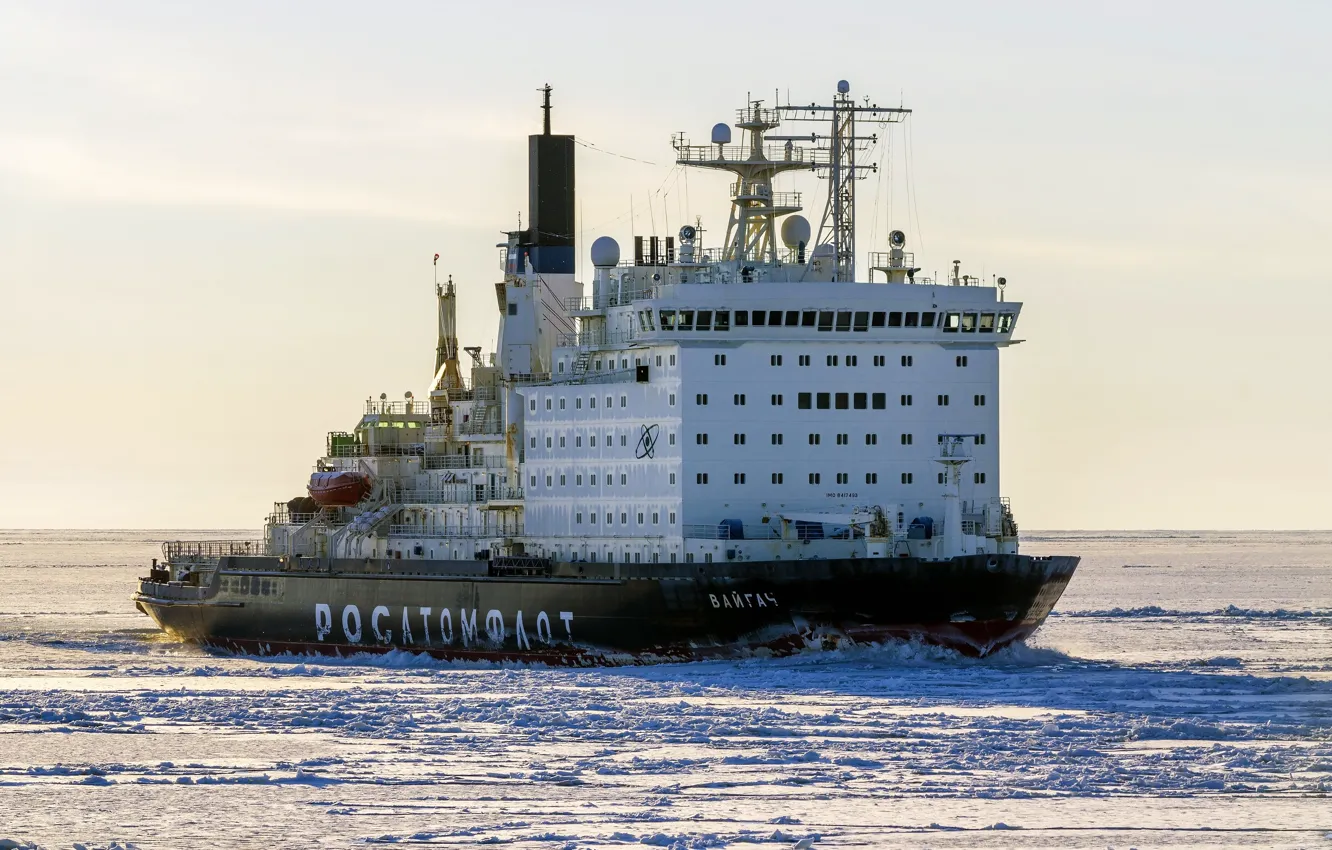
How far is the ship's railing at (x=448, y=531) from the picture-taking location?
158ft

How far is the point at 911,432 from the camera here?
42.7m

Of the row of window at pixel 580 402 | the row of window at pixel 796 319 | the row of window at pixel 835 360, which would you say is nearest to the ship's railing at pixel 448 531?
the row of window at pixel 580 402

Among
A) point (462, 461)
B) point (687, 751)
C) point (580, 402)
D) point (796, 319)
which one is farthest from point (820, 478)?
point (687, 751)

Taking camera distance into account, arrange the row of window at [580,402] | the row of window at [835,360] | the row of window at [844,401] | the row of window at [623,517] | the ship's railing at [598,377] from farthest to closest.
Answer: the ship's railing at [598,377]
the row of window at [580,402]
the row of window at [623,517]
the row of window at [844,401]
the row of window at [835,360]

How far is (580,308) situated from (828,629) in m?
10.1

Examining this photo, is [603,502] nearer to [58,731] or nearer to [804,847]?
[58,731]

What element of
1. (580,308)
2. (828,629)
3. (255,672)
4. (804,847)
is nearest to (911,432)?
(828,629)

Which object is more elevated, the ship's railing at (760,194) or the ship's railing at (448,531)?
the ship's railing at (760,194)

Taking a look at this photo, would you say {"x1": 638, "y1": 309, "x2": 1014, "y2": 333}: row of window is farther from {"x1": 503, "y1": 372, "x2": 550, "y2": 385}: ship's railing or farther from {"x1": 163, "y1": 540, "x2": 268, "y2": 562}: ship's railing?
{"x1": 163, "y1": 540, "x2": 268, "y2": 562}: ship's railing

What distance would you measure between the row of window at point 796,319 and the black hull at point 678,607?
15.3 ft

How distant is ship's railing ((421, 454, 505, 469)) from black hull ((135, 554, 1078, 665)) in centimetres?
291

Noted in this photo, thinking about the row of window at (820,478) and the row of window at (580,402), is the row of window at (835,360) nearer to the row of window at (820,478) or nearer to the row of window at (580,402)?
the row of window at (820,478)

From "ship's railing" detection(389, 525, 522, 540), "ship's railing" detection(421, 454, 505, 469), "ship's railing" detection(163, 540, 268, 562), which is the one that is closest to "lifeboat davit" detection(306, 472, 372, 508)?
"ship's railing" detection(389, 525, 522, 540)

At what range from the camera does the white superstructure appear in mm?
41906
